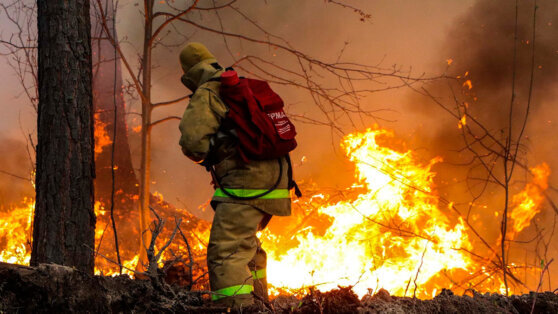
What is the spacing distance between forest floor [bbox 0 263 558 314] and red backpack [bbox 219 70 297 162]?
1.17 meters

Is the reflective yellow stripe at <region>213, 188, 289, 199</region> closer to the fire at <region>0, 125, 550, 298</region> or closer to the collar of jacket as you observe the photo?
the collar of jacket

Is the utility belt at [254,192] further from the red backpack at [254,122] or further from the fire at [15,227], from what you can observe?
the fire at [15,227]

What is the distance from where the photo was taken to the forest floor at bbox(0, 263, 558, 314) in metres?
1.67

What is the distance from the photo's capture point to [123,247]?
320 inches

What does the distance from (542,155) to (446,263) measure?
2.70m

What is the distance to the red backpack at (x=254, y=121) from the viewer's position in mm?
2973

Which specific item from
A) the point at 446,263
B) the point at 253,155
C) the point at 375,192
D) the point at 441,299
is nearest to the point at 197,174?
the point at 375,192

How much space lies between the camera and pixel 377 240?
5.06m

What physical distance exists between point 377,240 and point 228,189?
263 centimetres

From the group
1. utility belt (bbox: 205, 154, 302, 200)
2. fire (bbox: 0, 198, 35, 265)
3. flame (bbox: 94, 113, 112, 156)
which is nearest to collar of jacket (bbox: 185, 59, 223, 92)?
utility belt (bbox: 205, 154, 302, 200)

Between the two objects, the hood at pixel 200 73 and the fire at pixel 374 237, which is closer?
the hood at pixel 200 73

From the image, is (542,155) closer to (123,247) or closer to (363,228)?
(363,228)

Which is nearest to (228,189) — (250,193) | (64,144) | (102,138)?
(250,193)

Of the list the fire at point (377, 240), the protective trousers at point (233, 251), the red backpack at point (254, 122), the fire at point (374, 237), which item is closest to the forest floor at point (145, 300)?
the protective trousers at point (233, 251)
